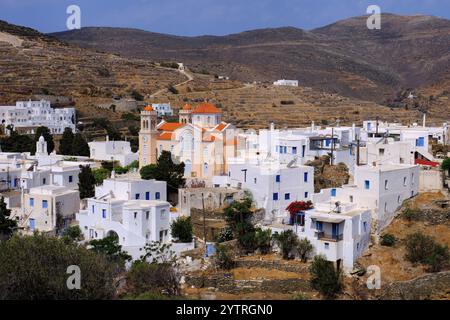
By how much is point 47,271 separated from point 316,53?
132 m

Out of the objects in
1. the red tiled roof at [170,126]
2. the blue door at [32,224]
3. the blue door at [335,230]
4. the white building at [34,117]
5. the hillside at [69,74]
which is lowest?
the blue door at [32,224]

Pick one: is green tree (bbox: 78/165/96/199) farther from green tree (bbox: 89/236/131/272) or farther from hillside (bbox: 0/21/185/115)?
hillside (bbox: 0/21/185/115)

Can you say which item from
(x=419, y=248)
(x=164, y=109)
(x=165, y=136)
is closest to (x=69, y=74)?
(x=164, y=109)

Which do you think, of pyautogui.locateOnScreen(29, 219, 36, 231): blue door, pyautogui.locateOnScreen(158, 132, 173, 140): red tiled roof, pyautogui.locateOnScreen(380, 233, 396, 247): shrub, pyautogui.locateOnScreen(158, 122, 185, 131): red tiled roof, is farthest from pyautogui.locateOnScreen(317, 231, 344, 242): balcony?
pyautogui.locateOnScreen(158, 122, 185, 131): red tiled roof

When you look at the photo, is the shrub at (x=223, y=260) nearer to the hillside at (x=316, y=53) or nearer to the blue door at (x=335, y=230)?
the blue door at (x=335, y=230)

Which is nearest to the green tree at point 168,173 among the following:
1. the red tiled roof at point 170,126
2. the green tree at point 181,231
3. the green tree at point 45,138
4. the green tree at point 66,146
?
the red tiled roof at point 170,126

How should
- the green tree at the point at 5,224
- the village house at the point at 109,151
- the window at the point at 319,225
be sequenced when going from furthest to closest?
the village house at the point at 109,151 → the green tree at the point at 5,224 → the window at the point at 319,225

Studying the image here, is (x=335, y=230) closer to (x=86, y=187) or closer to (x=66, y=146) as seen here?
(x=86, y=187)

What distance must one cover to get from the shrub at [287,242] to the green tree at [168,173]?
25.8 feet

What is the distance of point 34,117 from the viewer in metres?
56.6

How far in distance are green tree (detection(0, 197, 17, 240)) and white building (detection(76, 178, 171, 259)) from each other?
2.84m

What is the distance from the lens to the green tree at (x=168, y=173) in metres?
32.9

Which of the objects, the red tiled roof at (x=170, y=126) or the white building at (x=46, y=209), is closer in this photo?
the white building at (x=46, y=209)
